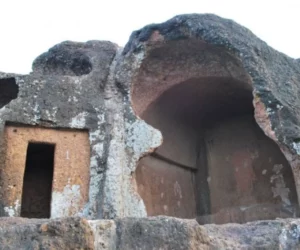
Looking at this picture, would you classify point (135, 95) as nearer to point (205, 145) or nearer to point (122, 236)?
point (205, 145)

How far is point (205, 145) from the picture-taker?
670cm

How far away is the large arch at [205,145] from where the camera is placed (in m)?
5.54

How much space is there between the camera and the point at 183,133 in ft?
21.3

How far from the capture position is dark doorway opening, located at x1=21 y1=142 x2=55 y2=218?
19.3 ft

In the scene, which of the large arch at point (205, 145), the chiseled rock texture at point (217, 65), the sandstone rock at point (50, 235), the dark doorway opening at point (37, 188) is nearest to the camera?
the sandstone rock at point (50, 235)

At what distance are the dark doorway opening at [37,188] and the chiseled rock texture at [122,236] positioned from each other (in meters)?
3.58

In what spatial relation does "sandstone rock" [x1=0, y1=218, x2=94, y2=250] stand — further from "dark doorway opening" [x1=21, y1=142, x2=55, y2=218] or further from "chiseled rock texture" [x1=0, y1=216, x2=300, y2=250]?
"dark doorway opening" [x1=21, y1=142, x2=55, y2=218]

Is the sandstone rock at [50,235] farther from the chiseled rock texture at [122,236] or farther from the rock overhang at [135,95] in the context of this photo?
the rock overhang at [135,95]

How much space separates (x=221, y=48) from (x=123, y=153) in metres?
1.63

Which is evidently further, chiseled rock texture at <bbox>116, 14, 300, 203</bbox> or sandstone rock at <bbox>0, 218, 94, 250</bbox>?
chiseled rock texture at <bbox>116, 14, 300, 203</bbox>

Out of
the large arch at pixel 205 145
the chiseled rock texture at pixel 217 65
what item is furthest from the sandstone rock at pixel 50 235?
the large arch at pixel 205 145

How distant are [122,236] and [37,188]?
155 inches

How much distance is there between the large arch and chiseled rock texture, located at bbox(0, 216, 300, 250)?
9.69 feet

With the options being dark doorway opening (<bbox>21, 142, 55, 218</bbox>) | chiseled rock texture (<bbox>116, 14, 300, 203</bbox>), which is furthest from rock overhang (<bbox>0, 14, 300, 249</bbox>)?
dark doorway opening (<bbox>21, 142, 55, 218</bbox>)
